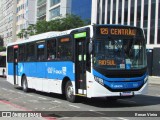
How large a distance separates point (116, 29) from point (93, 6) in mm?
59848

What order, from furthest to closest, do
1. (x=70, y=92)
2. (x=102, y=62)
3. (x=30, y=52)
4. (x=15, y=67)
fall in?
(x=15, y=67) → (x=30, y=52) → (x=70, y=92) → (x=102, y=62)

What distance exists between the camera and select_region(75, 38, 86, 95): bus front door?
1648 cm

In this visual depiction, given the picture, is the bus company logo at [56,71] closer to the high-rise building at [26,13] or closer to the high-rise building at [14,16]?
the high-rise building at [14,16]

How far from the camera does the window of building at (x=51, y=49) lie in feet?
63.7

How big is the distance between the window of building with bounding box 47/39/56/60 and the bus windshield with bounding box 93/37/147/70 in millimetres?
4072

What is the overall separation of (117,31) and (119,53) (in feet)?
2.89

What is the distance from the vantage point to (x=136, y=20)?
210 ft

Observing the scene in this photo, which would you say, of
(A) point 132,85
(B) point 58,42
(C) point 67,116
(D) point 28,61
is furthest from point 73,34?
(D) point 28,61

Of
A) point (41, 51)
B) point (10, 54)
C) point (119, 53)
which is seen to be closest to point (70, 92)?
point (119, 53)

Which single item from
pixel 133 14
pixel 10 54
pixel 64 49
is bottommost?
pixel 10 54

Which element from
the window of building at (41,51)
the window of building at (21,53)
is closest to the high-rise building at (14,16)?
the window of building at (21,53)

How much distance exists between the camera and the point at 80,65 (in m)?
16.8

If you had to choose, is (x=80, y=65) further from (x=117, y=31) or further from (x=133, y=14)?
(x=133, y=14)

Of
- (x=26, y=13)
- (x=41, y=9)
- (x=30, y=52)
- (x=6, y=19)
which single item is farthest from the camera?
(x=6, y=19)
